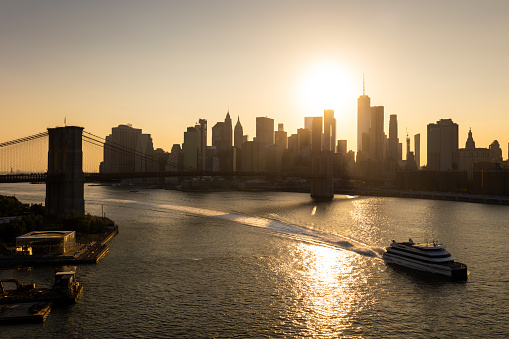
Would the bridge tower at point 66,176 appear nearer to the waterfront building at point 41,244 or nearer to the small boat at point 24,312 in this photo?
the waterfront building at point 41,244

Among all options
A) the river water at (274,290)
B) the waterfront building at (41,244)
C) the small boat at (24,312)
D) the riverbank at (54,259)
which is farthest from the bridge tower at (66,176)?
the small boat at (24,312)

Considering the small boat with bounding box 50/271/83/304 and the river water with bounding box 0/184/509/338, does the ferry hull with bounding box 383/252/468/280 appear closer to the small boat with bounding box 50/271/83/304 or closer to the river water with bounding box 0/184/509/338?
the river water with bounding box 0/184/509/338

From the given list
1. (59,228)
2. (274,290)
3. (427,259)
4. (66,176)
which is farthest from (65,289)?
(66,176)

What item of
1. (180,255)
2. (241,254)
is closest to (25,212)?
(180,255)

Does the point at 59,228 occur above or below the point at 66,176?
below

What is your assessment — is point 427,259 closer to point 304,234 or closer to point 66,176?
point 304,234

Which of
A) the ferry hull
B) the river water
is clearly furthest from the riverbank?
the ferry hull
